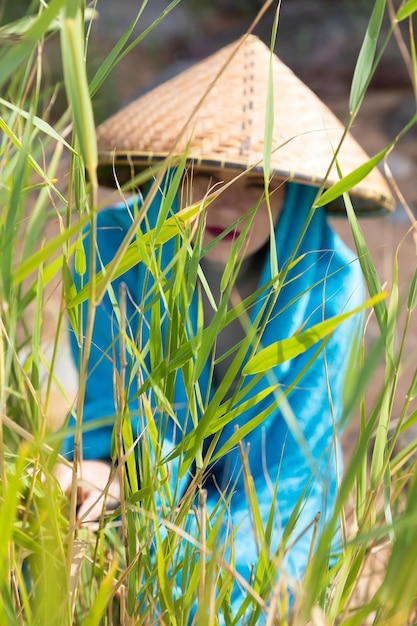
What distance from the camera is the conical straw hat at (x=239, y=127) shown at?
2.59ft

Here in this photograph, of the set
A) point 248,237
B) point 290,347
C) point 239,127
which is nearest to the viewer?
point 290,347

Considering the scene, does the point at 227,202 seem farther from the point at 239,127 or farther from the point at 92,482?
the point at 92,482

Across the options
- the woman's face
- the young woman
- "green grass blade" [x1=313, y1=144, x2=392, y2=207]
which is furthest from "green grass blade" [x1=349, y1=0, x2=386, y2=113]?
the woman's face

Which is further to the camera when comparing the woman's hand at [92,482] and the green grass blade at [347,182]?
the woman's hand at [92,482]

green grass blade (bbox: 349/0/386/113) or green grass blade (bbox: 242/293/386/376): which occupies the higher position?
green grass blade (bbox: 349/0/386/113)

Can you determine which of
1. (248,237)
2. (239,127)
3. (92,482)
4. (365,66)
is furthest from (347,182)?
(92,482)

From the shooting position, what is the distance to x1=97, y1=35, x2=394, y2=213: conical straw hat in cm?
79

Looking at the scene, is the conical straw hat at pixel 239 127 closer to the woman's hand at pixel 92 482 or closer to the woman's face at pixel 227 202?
the woman's face at pixel 227 202

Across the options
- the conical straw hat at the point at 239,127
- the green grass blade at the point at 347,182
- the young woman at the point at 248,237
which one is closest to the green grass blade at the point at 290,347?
the green grass blade at the point at 347,182

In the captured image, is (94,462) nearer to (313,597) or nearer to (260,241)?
(260,241)

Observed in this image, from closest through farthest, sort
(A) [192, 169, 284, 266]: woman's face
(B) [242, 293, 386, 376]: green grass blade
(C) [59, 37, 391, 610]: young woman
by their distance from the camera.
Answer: (B) [242, 293, 386, 376]: green grass blade
(C) [59, 37, 391, 610]: young woman
(A) [192, 169, 284, 266]: woman's face

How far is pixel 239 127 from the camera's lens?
0.80 m

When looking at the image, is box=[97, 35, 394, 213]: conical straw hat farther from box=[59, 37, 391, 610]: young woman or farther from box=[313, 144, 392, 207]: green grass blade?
box=[313, 144, 392, 207]: green grass blade

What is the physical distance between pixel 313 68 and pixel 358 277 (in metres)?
2.74
